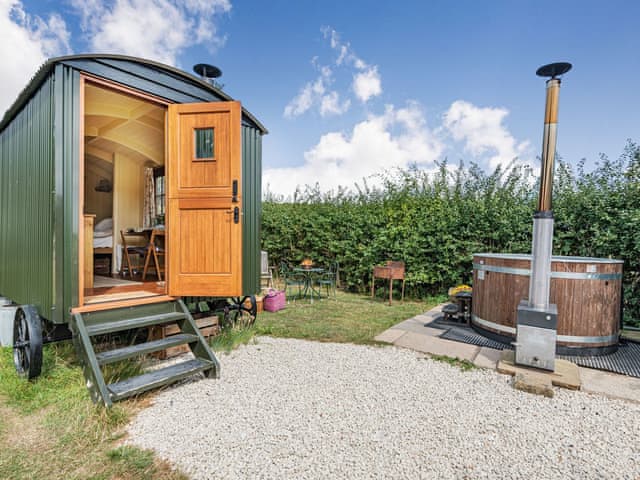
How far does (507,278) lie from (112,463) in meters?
3.86

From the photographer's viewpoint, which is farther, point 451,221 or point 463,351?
point 451,221

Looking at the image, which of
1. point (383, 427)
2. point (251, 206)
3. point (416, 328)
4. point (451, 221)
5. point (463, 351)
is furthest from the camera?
point (451, 221)

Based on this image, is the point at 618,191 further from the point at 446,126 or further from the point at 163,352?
the point at 163,352

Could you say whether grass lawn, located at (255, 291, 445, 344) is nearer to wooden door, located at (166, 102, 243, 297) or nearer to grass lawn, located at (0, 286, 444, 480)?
grass lawn, located at (0, 286, 444, 480)

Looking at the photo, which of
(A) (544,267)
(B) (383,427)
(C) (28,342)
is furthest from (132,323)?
(A) (544,267)

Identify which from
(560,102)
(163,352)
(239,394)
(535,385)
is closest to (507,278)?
(535,385)

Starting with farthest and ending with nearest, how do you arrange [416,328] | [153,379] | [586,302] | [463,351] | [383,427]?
[416,328] → [463,351] → [586,302] → [153,379] → [383,427]

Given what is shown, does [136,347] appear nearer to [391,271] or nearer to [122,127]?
[122,127]

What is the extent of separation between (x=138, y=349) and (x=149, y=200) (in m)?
4.67

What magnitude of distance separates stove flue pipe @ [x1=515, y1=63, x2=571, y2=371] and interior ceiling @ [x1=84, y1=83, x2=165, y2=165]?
3.70 m

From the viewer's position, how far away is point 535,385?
107 inches

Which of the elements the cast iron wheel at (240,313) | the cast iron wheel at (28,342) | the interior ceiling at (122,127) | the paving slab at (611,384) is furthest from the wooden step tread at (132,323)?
the paving slab at (611,384)

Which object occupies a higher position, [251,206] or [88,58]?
[88,58]

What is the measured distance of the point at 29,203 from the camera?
10.8ft
